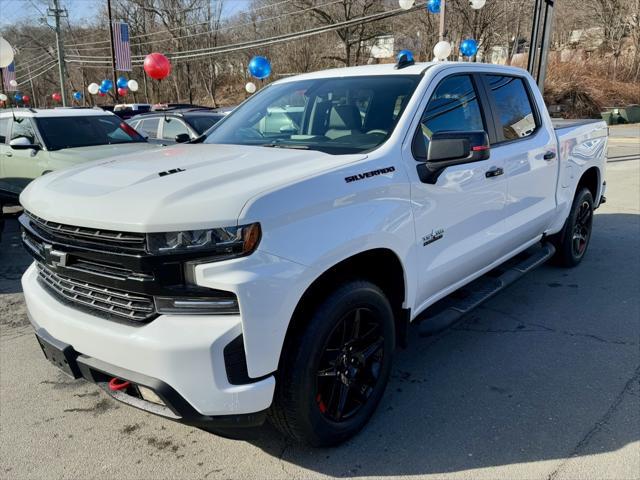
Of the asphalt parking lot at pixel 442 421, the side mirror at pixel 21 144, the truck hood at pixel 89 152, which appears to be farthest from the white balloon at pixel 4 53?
the asphalt parking lot at pixel 442 421

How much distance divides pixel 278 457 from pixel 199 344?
100 centimetres

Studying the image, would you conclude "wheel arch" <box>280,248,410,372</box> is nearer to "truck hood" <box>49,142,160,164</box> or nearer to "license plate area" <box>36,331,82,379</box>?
"license plate area" <box>36,331,82,379</box>

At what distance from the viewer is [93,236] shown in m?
2.20

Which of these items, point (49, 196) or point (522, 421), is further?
point (522, 421)

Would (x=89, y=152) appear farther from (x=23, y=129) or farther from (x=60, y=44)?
(x=60, y=44)

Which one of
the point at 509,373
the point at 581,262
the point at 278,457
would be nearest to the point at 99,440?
the point at 278,457

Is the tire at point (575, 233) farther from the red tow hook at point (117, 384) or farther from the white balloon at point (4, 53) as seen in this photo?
the white balloon at point (4, 53)

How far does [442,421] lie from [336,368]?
30.3 inches

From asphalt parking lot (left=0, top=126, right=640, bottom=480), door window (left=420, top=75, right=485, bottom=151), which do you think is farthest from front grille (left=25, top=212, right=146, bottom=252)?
door window (left=420, top=75, right=485, bottom=151)

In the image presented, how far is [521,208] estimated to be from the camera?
159 inches

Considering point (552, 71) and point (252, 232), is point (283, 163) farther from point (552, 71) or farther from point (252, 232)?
point (552, 71)

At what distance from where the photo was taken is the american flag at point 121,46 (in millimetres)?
27469

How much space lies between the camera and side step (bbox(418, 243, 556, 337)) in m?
3.21

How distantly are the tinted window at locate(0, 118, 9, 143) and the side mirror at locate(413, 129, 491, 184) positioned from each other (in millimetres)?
7964
